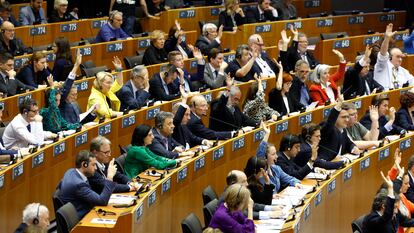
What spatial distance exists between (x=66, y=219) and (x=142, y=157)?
164 centimetres

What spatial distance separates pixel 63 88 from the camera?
10.5 m

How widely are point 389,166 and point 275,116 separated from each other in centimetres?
121

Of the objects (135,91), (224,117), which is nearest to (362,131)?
(224,117)

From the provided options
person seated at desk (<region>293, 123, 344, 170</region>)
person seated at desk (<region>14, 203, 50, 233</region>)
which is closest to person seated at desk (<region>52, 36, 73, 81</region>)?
person seated at desk (<region>293, 123, 344, 170</region>)

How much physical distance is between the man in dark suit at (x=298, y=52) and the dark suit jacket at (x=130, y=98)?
239cm

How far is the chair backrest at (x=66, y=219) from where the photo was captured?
778 cm

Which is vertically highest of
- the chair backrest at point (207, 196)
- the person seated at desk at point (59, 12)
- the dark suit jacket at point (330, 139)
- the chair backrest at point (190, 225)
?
the person seated at desk at point (59, 12)

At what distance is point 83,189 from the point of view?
820cm

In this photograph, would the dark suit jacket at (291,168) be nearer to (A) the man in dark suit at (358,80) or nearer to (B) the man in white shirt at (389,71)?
(A) the man in dark suit at (358,80)

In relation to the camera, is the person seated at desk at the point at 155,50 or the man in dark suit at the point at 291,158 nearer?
the man in dark suit at the point at 291,158

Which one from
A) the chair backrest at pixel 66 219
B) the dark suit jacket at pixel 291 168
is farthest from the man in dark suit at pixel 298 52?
the chair backrest at pixel 66 219

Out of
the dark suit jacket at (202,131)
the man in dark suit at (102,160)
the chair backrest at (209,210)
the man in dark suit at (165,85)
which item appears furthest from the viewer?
the man in dark suit at (165,85)

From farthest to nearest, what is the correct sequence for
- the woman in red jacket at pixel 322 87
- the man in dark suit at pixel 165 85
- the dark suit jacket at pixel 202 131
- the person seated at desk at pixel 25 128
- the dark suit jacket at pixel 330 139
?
the woman in red jacket at pixel 322 87 → the man in dark suit at pixel 165 85 → the dark suit jacket at pixel 202 131 → the dark suit jacket at pixel 330 139 → the person seated at desk at pixel 25 128

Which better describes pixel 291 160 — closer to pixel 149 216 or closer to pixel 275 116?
pixel 275 116
